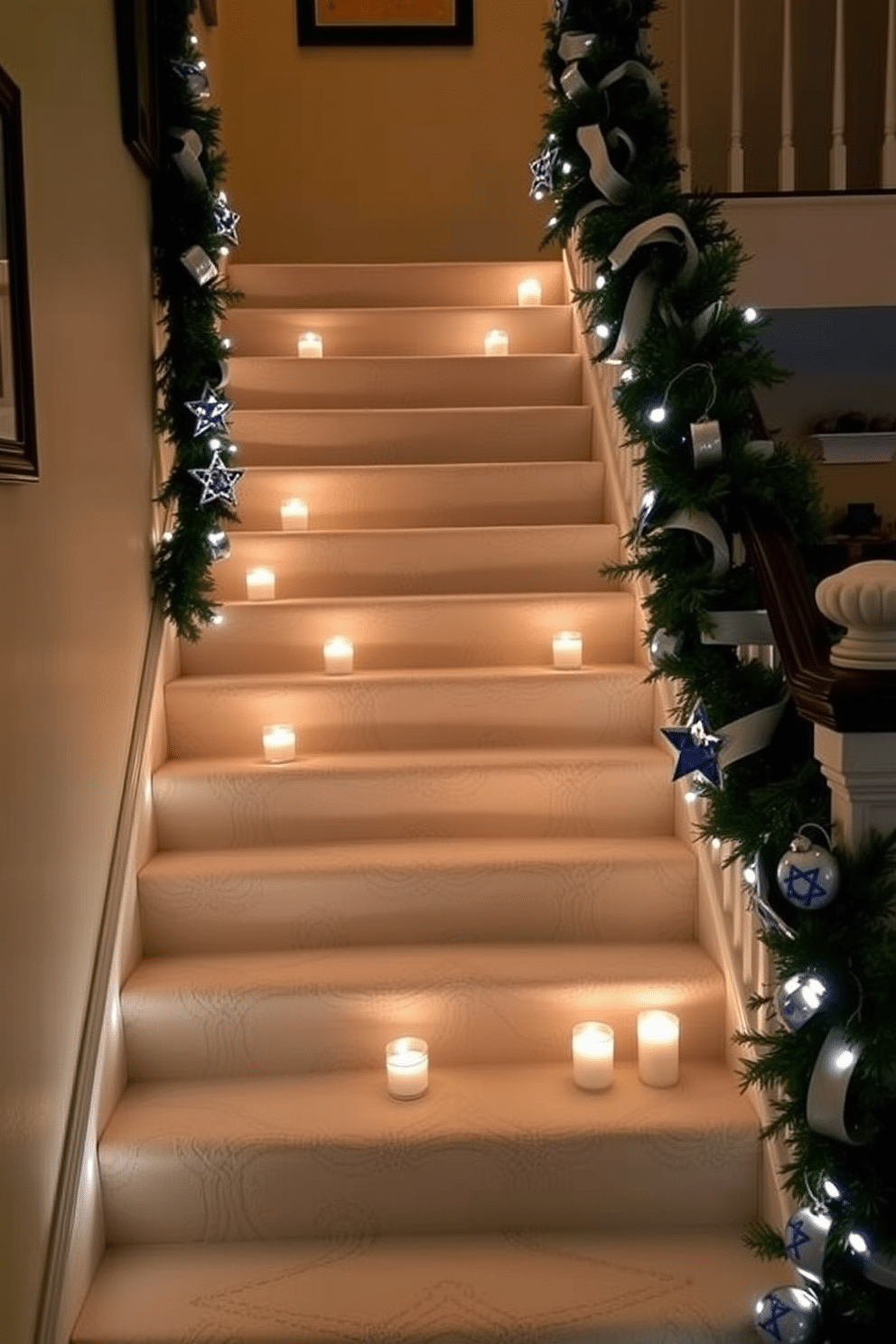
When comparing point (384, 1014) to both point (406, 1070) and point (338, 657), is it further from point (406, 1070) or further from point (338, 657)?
point (338, 657)

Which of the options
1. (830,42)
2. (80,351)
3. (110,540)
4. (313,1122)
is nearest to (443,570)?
(110,540)

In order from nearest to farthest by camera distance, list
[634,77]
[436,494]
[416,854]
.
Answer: [634,77] → [416,854] → [436,494]

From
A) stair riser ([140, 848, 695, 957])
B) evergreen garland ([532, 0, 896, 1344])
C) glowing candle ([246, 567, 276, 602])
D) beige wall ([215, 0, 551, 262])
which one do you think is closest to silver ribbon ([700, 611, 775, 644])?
evergreen garland ([532, 0, 896, 1344])

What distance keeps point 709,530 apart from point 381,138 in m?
3.67

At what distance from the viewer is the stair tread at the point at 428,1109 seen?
1.90 metres

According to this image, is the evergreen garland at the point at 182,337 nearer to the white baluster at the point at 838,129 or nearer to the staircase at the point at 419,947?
the staircase at the point at 419,947

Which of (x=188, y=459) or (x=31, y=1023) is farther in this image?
(x=188, y=459)

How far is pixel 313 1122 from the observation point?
1937mm

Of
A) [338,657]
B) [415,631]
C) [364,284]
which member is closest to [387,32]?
[364,284]

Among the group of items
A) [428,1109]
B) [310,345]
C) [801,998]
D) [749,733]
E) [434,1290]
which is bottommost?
[434,1290]

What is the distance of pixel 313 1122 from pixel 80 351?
1.40 m

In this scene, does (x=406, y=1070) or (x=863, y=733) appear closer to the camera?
(x=863, y=733)

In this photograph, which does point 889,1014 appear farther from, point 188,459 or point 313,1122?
point 188,459

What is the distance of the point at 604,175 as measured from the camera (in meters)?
2.09
